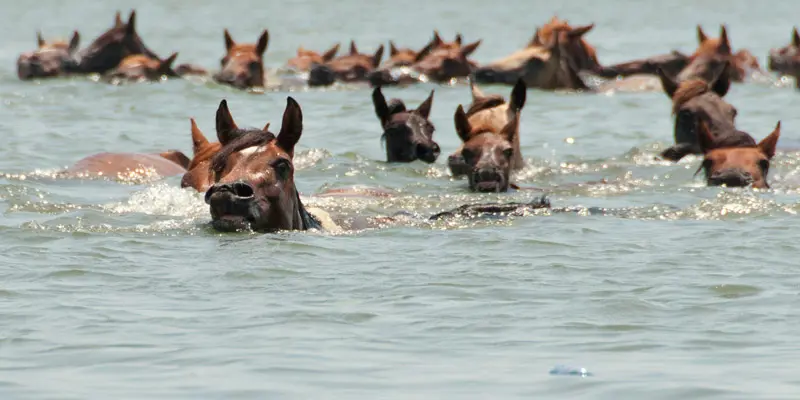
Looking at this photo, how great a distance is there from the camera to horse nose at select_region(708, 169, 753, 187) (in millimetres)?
13586

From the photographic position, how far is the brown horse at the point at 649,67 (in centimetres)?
2855

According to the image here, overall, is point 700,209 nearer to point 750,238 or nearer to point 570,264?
point 750,238

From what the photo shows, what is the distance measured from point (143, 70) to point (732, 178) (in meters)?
15.5

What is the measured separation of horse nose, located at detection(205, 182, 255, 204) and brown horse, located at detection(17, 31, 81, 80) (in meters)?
18.7

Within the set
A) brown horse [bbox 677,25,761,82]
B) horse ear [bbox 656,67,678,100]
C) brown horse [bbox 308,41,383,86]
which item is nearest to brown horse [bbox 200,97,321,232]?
horse ear [bbox 656,67,678,100]

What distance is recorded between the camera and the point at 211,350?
735 centimetres

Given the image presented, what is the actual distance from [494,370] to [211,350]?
4.24ft

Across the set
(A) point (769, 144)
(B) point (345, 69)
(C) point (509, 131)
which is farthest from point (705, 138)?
(B) point (345, 69)

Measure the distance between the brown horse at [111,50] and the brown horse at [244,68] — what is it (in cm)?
247

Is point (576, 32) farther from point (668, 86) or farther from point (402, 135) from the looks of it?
point (402, 135)

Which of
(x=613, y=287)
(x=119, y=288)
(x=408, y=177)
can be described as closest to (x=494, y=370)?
(x=613, y=287)

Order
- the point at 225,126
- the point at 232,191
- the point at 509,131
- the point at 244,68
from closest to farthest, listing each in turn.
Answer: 1. the point at 232,191
2. the point at 225,126
3. the point at 509,131
4. the point at 244,68

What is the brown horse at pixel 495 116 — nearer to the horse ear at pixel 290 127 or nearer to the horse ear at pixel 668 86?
the horse ear at pixel 668 86

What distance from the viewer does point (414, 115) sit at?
1678cm
